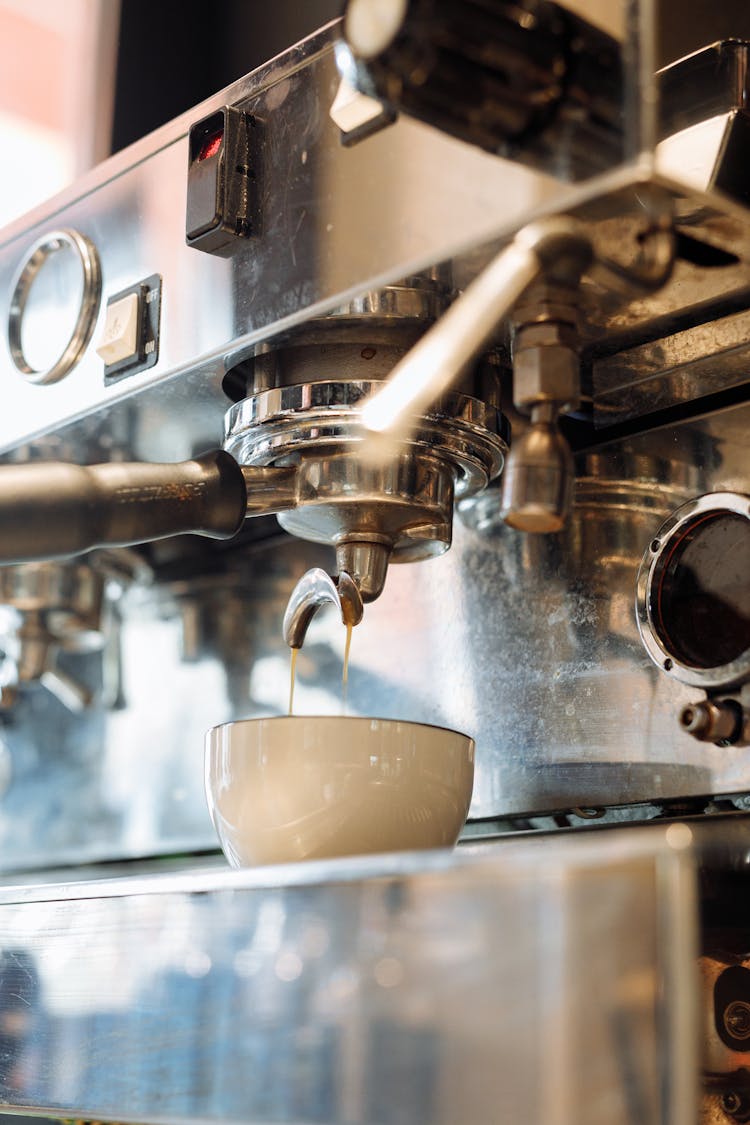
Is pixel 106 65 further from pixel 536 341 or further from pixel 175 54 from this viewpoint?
pixel 536 341

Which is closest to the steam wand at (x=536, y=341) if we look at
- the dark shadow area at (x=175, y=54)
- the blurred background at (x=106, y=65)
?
the blurred background at (x=106, y=65)

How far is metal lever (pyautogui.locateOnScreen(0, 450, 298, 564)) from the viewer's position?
0.61 m

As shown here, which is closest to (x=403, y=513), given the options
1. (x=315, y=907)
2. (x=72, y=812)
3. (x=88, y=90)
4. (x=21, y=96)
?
(x=315, y=907)

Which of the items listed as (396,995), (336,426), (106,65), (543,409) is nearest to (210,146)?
(336,426)

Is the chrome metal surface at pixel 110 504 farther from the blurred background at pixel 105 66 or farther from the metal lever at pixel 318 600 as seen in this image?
the blurred background at pixel 105 66

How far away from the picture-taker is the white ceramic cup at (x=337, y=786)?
2.06 feet

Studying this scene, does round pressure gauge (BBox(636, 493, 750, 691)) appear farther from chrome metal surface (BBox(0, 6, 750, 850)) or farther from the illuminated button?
the illuminated button

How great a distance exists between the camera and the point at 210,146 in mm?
687

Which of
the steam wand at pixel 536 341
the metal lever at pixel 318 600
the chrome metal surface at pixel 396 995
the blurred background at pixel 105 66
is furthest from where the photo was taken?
the blurred background at pixel 105 66

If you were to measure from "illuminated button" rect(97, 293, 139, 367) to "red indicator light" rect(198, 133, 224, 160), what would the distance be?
0.29 ft

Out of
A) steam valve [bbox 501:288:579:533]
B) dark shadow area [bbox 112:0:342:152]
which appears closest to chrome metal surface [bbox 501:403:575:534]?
steam valve [bbox 501:288:579:533]

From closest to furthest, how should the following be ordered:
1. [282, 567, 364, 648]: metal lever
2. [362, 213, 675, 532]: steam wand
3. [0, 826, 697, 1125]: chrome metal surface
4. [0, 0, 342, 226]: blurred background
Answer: [0, 826, 697, 1125]: chrome metal surface
[362, 213, 675, 532]: steam wand
[282, 567, 364, 648]: metal lever
[0, 0, 342, 226]: blurred background

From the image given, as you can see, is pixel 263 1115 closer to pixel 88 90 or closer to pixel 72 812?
pixel 72 812

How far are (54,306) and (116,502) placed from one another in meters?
0.22
